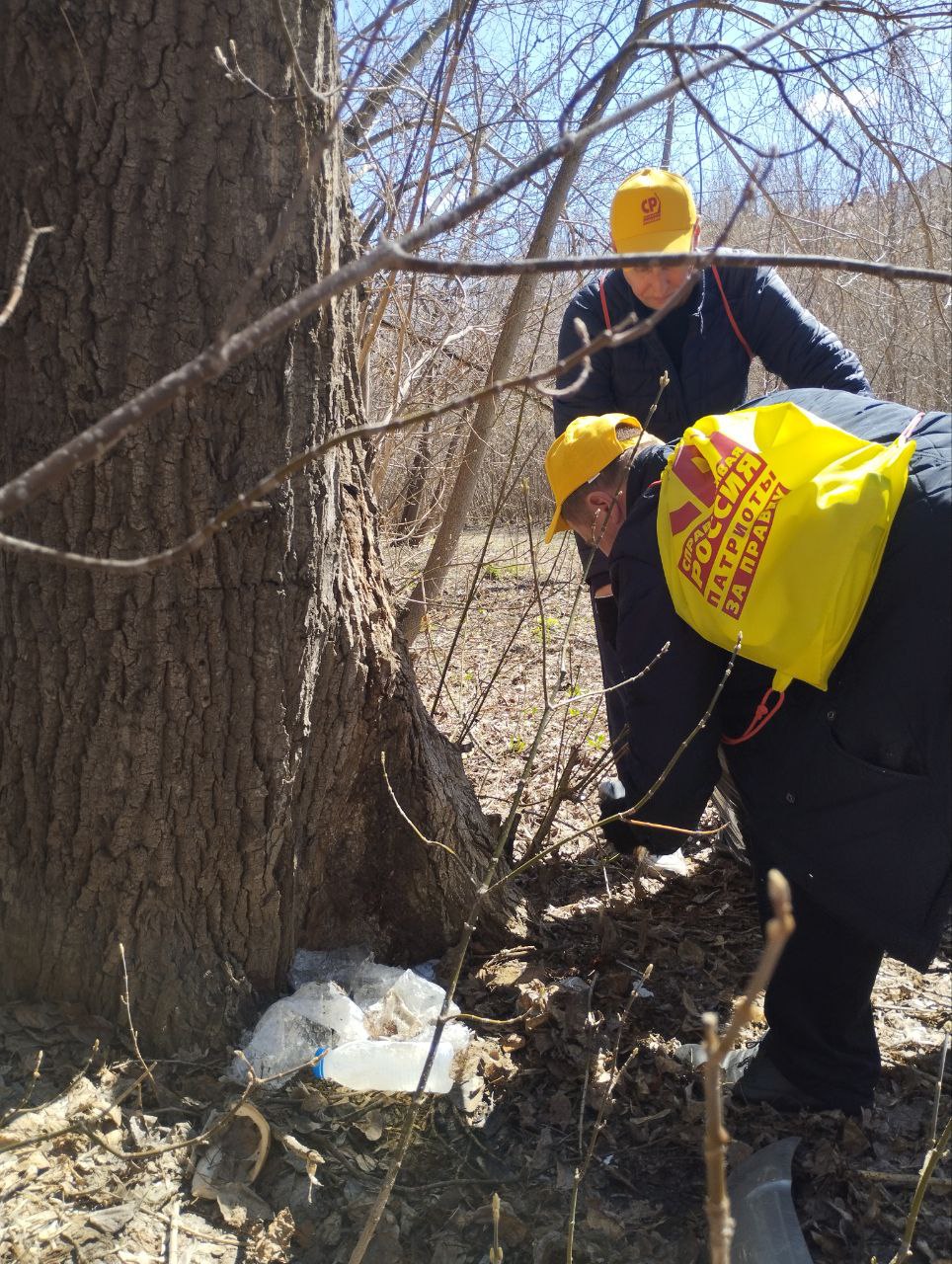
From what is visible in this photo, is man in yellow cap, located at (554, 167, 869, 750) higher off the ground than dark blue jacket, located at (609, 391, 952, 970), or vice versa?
man in yellow cap, located at (554, 167, 869, 750)

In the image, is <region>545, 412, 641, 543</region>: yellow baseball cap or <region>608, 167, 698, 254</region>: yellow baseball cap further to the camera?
<region>608, 167, 698, 254</region>: yellow baseball cap

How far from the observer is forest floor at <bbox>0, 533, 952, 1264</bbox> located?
6.01ft

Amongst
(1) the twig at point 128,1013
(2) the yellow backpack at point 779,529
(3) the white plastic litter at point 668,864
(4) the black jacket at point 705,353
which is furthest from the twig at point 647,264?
(3) the white plastic litter at point 668,864

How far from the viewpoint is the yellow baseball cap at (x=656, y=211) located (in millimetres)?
2854

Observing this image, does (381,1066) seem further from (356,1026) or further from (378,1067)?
(356,1026)

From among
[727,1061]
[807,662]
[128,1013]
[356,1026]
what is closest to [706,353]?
[807,662]

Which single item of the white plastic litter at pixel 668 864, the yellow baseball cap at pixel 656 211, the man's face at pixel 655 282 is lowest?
the white plastic litter at pixel 668 864

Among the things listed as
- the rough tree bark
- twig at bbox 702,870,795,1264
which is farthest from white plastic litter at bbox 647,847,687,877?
twig at bbox 702,870,795,1264

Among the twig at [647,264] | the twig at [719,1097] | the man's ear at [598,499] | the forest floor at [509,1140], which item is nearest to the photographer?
the twig at [719,1097]

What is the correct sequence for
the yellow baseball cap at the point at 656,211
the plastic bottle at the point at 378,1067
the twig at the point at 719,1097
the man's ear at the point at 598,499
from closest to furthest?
the twig at the point at 719,1097, the plastic bottle at the point at 378,1067, the man's ear at the point at 598,499, the yellow baseball cap at the point at 656,211

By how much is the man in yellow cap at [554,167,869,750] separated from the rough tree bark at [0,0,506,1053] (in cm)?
102

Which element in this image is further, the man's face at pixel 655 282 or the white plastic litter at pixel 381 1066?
the man's face at pixel 655 282

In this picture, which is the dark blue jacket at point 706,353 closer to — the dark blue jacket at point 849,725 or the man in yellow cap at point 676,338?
the man in yellow cap at point 676,338

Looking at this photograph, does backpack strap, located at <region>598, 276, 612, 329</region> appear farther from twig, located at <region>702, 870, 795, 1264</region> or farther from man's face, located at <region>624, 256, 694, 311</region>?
twig, located at <region>702, 870, 795, 1264</region>
